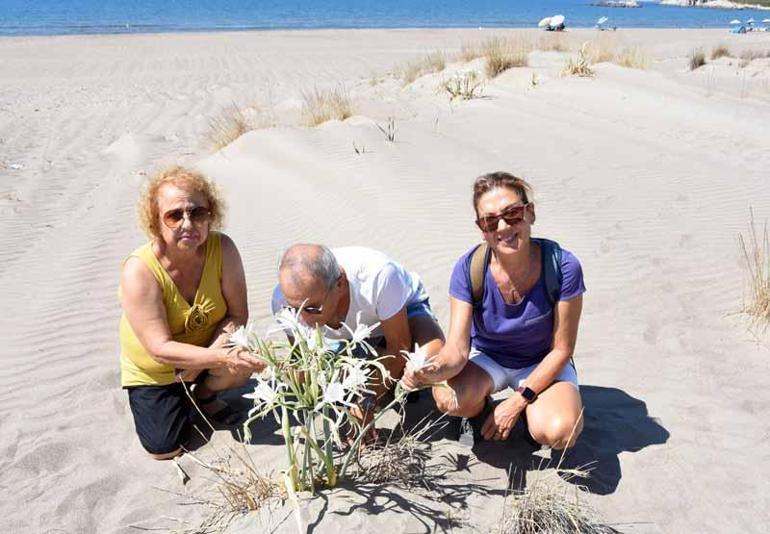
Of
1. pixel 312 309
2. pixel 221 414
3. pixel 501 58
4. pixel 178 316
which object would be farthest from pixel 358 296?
pixel 501 58

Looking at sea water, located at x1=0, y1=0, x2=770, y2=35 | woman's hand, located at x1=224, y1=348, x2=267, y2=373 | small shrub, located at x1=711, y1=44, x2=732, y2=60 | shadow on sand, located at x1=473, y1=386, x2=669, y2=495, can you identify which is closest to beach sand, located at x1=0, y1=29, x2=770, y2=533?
shadow on sand, located at x1=473, y1=386, x2=669, y2=495

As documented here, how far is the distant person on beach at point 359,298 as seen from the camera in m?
2.55

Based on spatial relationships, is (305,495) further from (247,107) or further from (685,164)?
(247,107)

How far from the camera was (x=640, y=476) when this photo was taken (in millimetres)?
2883

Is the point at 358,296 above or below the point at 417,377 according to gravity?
above

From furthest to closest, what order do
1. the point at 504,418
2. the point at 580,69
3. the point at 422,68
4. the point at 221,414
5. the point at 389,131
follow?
the point at 422,68, the point at 580,69, the point at 389,131, the point at 221,414, the point at 504,418

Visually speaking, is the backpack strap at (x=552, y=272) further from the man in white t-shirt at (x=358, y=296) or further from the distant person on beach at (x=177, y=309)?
the distant person on beach at (x=177, y=309)

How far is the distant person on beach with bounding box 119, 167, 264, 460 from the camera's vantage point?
9.77ft

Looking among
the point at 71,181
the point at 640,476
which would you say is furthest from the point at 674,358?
the point at 71,181

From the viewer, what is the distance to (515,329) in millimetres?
2936

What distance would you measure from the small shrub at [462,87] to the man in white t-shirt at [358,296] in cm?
776

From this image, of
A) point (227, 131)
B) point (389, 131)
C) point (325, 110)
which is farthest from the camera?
point (325, 110)

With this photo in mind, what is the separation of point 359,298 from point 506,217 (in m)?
0.71

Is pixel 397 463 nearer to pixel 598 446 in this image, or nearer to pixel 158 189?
pixel 598 446
